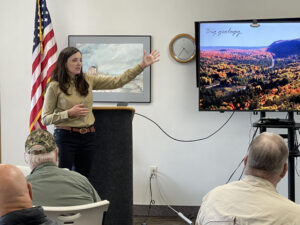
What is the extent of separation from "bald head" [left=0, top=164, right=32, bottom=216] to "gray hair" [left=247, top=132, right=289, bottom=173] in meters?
0.88

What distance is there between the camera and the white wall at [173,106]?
181 inches

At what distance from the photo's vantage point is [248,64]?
420cm

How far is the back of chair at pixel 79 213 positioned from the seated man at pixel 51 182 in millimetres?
148

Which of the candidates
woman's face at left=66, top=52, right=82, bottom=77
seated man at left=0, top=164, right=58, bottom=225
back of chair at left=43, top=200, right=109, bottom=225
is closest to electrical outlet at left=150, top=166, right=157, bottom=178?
woman's face at left=66, top=52, right=82, bottom=77

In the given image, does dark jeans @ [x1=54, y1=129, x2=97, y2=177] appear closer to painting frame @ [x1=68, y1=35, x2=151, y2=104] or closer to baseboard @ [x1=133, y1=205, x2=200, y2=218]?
painting frame @ [x1=68, y1=35, x2=151, y2=104]

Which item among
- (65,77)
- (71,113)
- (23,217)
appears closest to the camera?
(23,217)

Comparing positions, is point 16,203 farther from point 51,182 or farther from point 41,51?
point 41,51

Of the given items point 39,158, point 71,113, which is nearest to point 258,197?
point 39,158

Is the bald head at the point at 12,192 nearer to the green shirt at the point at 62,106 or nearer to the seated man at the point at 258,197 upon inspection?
the seated man at the point at 258,197

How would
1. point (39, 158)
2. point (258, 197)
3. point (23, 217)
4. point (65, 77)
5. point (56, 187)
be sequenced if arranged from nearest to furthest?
point (23, 217) → point (258, 197) → point (56, 187) → point (39, 158) → point (65, 77)

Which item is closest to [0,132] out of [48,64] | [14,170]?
[48,64]

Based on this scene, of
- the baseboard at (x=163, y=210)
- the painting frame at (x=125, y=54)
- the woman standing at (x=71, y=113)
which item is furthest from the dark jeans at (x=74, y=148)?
the baseboard at (x=163, y=210)

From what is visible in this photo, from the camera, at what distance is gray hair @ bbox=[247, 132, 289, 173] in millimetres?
1729

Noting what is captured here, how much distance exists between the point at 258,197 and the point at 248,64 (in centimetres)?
273
